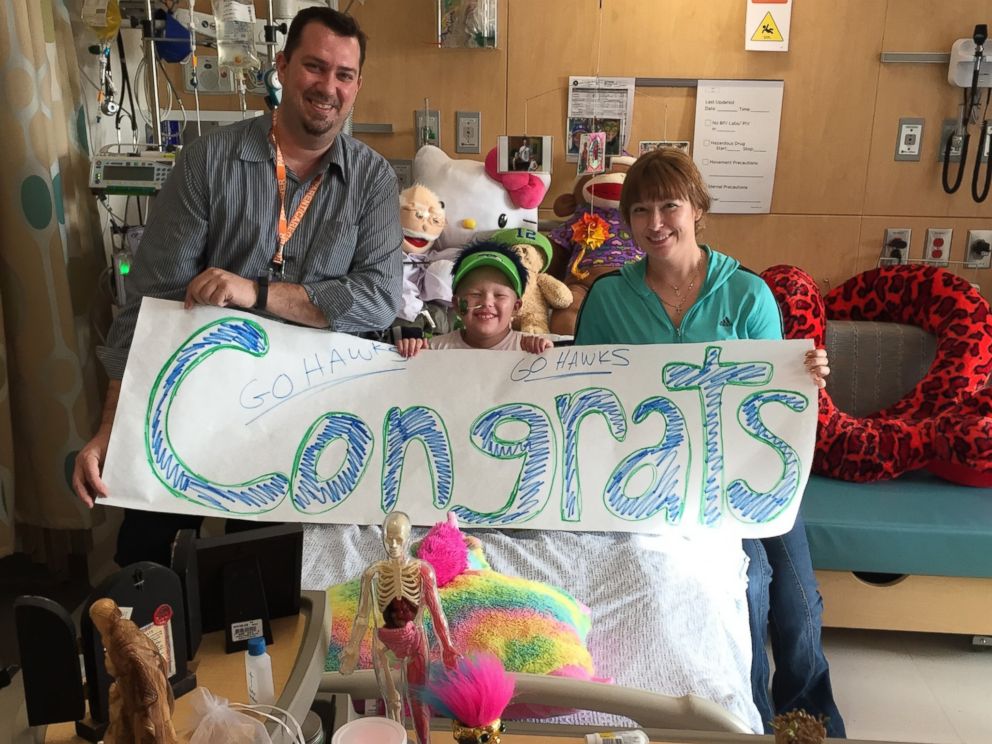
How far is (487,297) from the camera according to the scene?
193 cm

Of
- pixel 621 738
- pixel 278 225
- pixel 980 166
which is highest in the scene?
pixel 980 166

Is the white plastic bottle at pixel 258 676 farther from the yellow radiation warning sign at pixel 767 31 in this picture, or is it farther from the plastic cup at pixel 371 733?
the yellow radiation warning sign at pixel 767 31

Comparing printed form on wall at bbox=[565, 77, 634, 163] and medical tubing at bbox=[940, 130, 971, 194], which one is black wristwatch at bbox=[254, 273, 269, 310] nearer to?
printed form on wall at bbox=[565, 77, 634, 163]

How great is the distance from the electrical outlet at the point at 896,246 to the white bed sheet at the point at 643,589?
6.54 feet

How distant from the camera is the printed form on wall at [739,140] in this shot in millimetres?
3162

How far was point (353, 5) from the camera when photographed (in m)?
3.16

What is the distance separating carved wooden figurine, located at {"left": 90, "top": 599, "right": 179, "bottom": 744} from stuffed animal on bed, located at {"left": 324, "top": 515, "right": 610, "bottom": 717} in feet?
1.66

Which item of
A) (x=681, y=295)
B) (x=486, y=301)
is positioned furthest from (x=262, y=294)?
(x=681, y=295)

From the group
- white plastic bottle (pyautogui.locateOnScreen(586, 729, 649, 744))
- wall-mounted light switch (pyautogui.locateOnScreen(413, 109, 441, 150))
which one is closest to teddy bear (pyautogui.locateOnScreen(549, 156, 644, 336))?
wall-mounted light switch (pyautogui.locateOnScreen(413, 109, 441, 150))

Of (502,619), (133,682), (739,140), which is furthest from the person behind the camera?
(739,140)

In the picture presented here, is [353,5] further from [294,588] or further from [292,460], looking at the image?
[294,588]

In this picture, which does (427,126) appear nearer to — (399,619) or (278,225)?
(278,225)

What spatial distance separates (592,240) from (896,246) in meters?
1.29

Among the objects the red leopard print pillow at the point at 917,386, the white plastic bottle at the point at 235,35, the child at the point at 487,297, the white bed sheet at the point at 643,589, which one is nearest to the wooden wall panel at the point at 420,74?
the white plastic bottle at the point at 235,35
